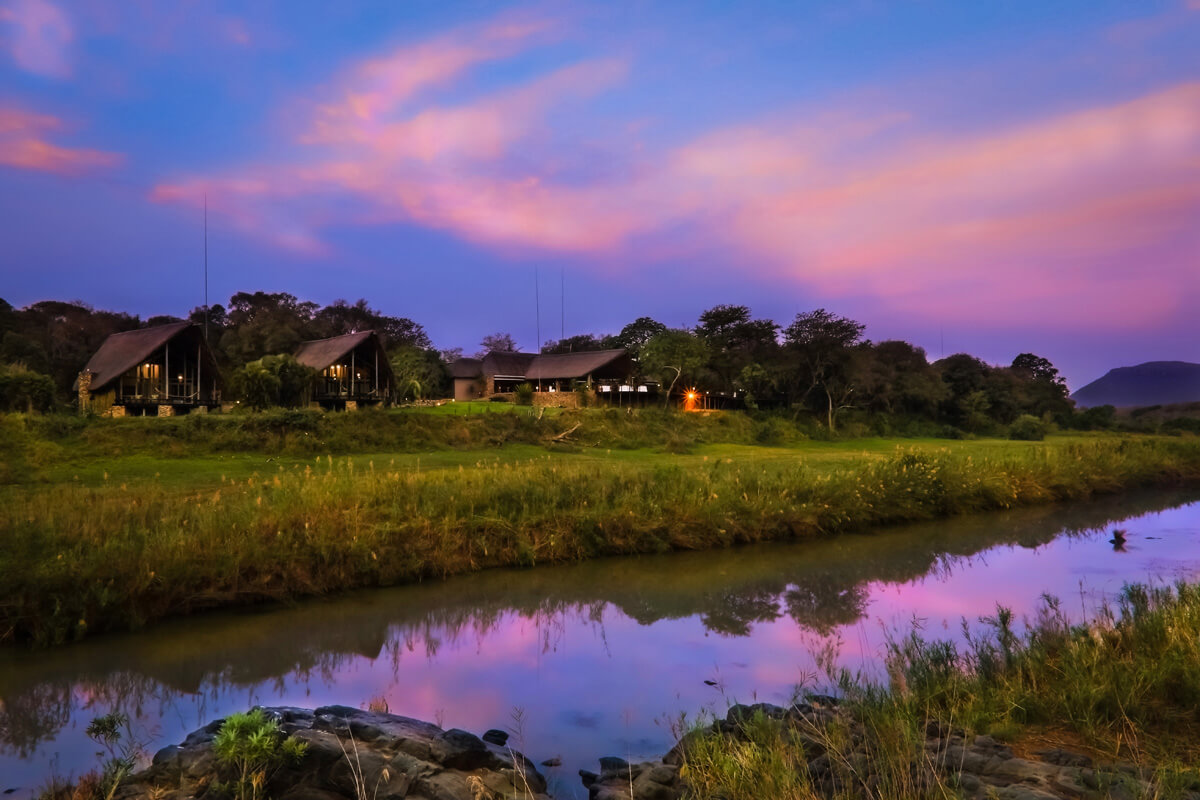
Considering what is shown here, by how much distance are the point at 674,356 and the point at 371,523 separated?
1599 inches

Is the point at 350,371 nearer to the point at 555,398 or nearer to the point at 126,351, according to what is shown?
the point at 126,351

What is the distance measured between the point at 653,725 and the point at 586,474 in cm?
966

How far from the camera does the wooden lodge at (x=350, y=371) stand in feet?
148

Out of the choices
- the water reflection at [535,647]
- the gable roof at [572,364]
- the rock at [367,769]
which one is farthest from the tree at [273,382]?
the rock at [367,769]

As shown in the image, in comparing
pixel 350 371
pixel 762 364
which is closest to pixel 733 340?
pixel 762 364

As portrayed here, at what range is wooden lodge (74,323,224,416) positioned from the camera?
37.3 m

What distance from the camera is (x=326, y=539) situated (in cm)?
1094

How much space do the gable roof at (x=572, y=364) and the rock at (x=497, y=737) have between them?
49.4 m

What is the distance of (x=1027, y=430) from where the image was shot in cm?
5028

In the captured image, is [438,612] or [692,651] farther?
[438,612]

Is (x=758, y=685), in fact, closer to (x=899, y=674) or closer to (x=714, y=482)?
(x=899, y=674)

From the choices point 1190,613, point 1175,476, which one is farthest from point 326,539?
point 1175,476

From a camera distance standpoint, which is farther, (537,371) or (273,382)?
(537,371)

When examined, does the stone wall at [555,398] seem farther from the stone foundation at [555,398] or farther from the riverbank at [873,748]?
the riverbank at [873,748]
